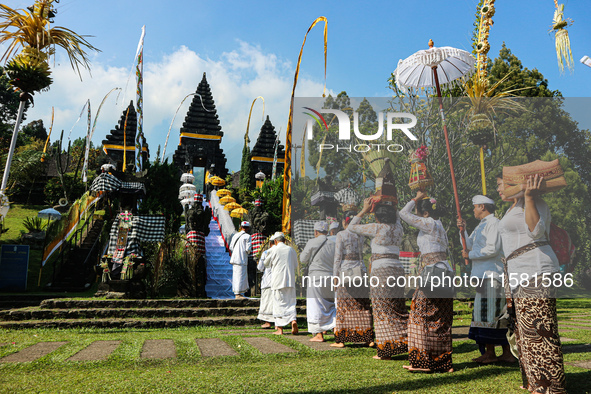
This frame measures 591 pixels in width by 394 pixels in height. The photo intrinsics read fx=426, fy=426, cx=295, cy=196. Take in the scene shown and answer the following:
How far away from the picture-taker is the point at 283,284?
727cm

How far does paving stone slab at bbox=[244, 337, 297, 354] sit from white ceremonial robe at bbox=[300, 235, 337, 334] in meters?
0.77

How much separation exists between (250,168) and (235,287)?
74.6ft

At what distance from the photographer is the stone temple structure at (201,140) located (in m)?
34.1

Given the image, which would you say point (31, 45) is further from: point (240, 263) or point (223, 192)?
point (223, 192)

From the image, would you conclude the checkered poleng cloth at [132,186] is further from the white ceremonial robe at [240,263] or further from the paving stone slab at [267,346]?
the paving stone slab at [267,346]

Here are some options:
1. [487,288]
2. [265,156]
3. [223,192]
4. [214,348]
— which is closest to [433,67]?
[487,288]

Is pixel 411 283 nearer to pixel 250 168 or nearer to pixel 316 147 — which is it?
pixel 316 147

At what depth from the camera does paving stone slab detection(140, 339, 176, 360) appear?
485 cm

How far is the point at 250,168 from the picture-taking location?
32281 millimetres

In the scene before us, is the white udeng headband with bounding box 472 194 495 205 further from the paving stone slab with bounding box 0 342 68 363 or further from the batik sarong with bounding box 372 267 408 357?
the paving stone slab with bounding box 0 342 68 363

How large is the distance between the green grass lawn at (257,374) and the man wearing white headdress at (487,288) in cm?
23

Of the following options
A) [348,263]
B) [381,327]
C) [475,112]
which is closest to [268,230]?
[348,263]

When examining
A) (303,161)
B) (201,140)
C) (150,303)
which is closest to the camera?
(303,161)

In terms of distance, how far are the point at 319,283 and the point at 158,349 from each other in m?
2.37
